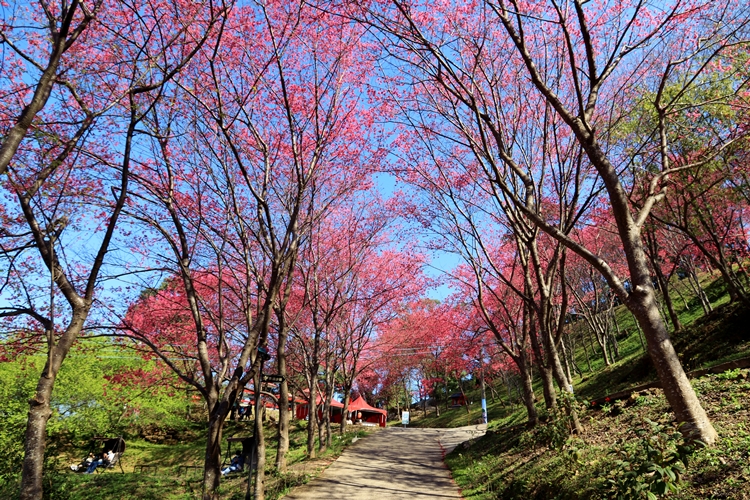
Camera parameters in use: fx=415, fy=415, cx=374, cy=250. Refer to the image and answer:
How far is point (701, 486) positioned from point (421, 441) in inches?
581

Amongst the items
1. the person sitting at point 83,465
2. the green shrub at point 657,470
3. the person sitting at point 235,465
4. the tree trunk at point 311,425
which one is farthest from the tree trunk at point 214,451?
the person sitting at point 83,465

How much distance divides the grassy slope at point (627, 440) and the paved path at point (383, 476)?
54 cm

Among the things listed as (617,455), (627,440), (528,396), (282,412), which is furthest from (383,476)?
(617,455)

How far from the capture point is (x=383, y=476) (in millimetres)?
9469

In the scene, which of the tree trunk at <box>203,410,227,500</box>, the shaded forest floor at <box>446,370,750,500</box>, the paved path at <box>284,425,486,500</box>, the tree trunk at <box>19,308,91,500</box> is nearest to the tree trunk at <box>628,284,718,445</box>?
the shaded forest floor at <box>446,370,750,500</box>

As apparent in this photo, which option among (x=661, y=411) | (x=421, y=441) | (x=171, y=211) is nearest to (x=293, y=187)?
(x=171, y=211)

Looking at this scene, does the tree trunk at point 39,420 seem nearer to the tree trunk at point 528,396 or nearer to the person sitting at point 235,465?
the person sitting at point 235,465

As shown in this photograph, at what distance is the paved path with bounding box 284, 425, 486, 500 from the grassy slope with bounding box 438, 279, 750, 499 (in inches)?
21.4

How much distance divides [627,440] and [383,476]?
18.5ft

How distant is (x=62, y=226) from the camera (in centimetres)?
612

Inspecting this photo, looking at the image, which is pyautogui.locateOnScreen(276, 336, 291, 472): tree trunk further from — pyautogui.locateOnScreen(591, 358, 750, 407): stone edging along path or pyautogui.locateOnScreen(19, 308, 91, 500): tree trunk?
pyautogui.locateOnScreen(591, 358, 750, 407): stone edging along path

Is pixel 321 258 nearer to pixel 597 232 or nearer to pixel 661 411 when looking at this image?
pixel 661 411

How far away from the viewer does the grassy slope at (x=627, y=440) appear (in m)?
3.72

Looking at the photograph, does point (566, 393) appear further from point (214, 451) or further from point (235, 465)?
point (235, 465)
